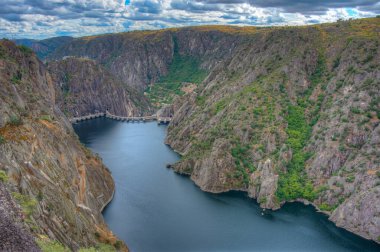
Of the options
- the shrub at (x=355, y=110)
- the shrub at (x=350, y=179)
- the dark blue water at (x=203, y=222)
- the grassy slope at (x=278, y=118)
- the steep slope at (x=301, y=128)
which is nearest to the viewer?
the dark blue water at (x=203, y=222)

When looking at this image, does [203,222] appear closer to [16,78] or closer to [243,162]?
[243,162]

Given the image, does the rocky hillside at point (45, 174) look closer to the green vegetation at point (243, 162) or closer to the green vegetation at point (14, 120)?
the green vegetation at point (14, 120)

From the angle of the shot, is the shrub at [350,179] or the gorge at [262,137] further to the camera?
the shrub at [350,179]

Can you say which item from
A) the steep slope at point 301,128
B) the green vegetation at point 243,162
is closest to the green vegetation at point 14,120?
the steep slope at point 301,128

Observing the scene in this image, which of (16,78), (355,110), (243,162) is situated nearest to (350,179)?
(355,110)

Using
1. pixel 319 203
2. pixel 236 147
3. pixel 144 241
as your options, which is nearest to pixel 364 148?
pixel 319 203

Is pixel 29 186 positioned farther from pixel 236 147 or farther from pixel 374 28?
pixel 374 28

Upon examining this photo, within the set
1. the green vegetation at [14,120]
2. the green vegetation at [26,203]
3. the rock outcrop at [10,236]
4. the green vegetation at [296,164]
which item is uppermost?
the rock outcrop at [10,236]
